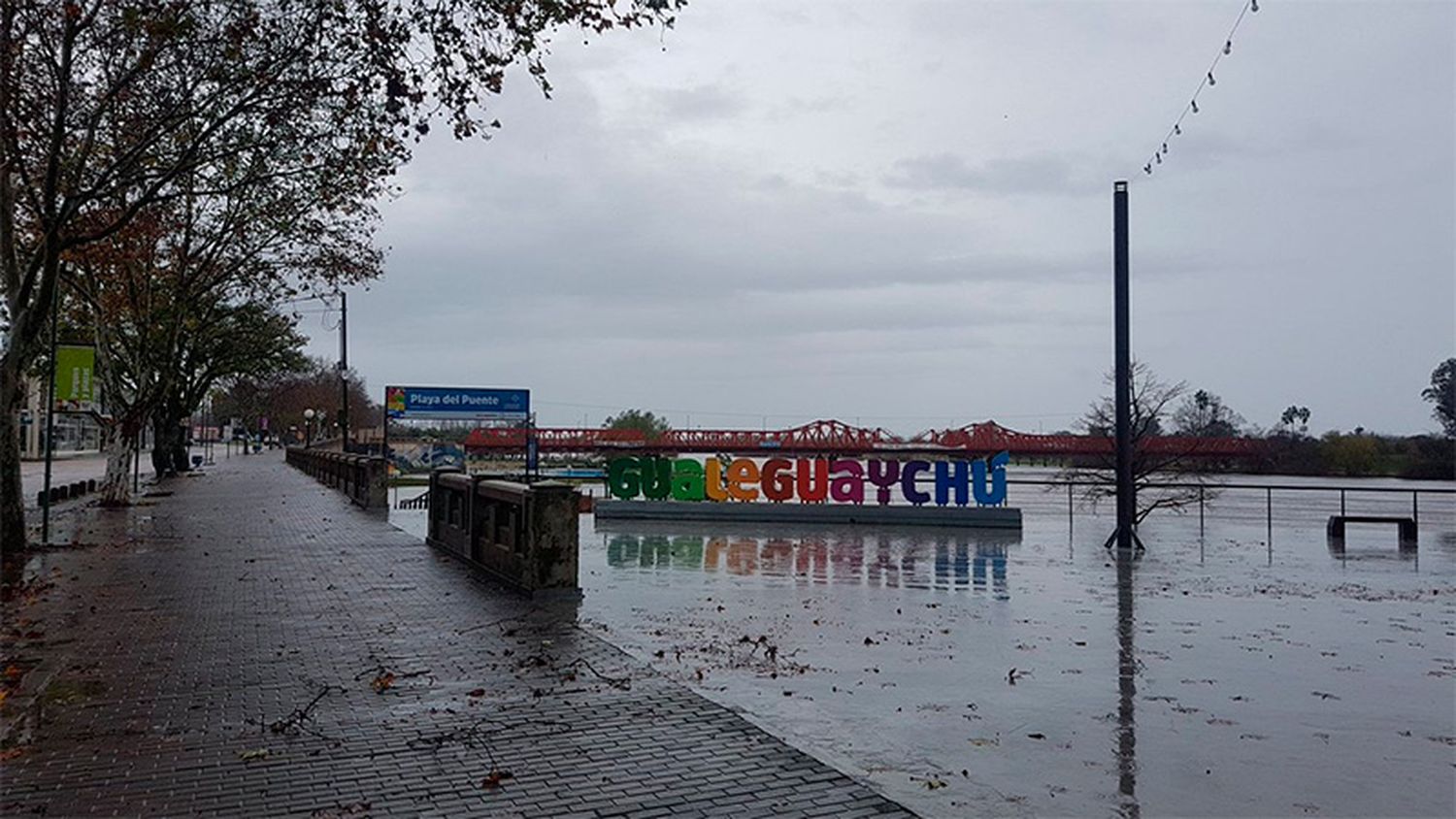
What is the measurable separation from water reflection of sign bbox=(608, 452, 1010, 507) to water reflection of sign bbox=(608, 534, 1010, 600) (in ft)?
13.0

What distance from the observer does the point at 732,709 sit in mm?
7230

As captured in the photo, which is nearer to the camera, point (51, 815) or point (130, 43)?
point (51, 815)

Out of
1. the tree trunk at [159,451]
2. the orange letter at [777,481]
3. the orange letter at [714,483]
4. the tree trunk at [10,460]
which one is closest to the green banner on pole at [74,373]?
the tree trunk at [10,460]

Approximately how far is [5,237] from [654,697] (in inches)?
526

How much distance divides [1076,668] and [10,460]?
14775mm

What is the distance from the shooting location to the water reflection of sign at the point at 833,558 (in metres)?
15.2

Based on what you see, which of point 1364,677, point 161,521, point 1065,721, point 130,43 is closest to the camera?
point 1065,721

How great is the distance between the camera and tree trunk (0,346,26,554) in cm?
1611

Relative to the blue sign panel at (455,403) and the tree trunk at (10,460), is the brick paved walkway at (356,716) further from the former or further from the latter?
the blue sign panel at (455,403)

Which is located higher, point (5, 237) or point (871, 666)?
point (5, 237)

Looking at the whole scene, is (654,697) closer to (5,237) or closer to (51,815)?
(51,815)

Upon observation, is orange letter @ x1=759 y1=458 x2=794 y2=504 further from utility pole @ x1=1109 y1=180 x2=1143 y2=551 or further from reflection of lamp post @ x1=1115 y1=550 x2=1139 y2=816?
Answer: reflection of lamp post @ x1=1115 y1=550 x2=1139 y2=816

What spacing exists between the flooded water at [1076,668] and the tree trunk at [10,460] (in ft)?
26.1

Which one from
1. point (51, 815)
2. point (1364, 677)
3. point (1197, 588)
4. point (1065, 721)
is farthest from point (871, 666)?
point (1197, 588)
